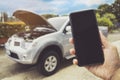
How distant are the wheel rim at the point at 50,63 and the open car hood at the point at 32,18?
1047 mm

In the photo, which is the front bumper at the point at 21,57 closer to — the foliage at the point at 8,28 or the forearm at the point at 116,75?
the foliage at the point at 8,28

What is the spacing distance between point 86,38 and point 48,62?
408 centimetres

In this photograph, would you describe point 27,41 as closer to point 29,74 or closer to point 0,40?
point 29,74

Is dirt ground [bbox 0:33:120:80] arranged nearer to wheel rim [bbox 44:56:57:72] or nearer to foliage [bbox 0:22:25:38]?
wheel rim [bbox 44:56:57:72]

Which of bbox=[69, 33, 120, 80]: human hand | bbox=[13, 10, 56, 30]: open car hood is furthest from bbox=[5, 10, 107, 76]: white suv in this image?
bbox=[69, 33, 120, 80]: human hand

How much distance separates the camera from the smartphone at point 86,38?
169 cm

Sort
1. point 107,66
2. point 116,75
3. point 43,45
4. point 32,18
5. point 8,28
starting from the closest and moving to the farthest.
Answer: point 116,75 < point 107,66 < point 43,45 < point 32,18 < point 8,28

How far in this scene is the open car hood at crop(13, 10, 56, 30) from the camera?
625 cm

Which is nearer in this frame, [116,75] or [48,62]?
[116,75]

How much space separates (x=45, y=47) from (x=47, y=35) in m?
0.37

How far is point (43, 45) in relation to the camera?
18.5 feet

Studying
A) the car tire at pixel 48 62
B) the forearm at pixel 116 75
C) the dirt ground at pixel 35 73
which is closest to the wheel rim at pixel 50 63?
the car tire at pixel 48 62

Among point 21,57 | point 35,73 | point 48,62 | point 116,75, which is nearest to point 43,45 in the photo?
point 48,62

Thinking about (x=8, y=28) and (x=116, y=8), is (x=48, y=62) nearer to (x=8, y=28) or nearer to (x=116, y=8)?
(x=8, y=28)
